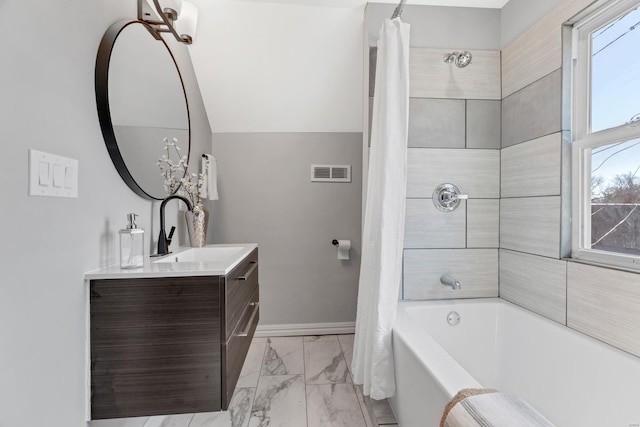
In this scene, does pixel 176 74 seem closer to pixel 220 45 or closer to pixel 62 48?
pixel 220 45

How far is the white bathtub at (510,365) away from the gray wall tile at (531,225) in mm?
364

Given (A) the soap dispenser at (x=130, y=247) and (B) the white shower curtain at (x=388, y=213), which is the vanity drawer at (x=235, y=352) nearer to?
(A) the soap dispenser at (x=130, y=247)

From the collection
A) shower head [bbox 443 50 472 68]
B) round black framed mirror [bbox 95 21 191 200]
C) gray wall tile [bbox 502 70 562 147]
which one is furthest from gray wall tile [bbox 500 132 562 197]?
round black framed mirror [bbox 95 21 191 200]

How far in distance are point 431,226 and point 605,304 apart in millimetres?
837

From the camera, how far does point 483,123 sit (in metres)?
1.82

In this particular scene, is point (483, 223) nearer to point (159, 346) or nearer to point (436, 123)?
point (436, 123)

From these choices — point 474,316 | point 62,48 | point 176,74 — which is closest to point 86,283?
point 62,48

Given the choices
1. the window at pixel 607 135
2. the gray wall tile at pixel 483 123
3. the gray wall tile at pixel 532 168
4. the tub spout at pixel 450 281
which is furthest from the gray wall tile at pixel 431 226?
the window at pixel 607 135

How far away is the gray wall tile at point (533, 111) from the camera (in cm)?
145

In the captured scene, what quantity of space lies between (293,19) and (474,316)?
7.42ft

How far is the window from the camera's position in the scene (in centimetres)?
117

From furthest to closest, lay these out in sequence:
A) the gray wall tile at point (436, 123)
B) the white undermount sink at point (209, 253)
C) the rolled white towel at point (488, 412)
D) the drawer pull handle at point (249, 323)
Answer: the gray wall tile at point (436, 123) < the white undermount sink at point (209, 253) < the drawer pull handle at point (249, 323) < the rolled white towel at point (488, 412)

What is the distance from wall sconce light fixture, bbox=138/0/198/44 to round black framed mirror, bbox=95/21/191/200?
0.06 meters

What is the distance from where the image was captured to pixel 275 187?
2.60 metres
